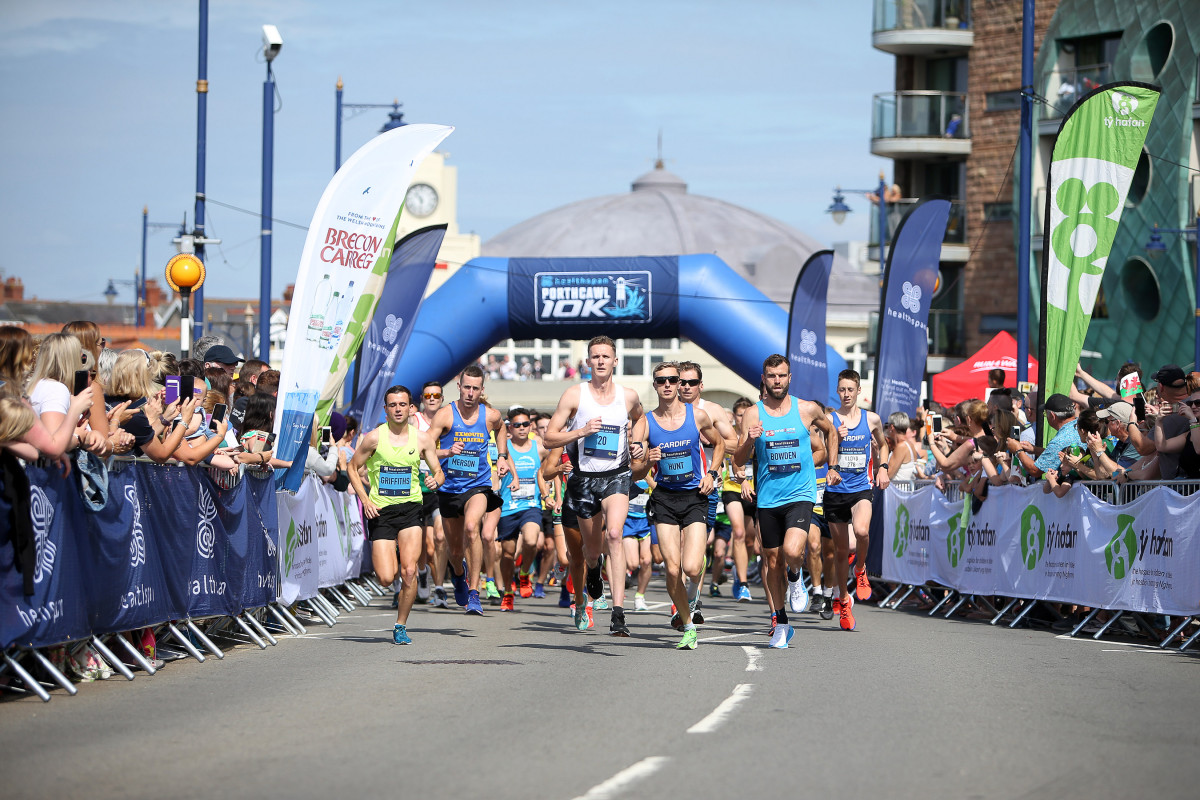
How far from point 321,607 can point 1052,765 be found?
9.48m

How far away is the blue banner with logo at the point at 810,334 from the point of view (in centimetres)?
2569

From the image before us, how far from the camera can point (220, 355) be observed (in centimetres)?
1492

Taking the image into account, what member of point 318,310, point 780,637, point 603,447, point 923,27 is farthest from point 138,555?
point 923,27

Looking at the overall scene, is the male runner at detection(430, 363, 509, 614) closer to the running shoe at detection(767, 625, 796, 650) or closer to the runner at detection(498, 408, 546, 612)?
the runner at detection(498, 408, 546, 612)

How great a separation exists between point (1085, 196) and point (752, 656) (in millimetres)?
7397

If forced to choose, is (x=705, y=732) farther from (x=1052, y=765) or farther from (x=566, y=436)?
(x=566, y=436)

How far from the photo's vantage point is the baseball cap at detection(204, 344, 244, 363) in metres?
14.8

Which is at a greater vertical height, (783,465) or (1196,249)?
(1196,249)

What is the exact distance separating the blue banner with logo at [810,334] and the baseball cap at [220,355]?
39.8 feet

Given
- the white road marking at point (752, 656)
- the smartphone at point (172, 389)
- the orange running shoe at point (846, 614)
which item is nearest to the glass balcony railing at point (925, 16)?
the orange running shoe at point (846, 614)

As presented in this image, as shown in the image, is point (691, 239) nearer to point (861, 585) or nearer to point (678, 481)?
point (861, 585)

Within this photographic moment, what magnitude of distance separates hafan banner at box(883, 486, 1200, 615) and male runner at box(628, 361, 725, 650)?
355 cm

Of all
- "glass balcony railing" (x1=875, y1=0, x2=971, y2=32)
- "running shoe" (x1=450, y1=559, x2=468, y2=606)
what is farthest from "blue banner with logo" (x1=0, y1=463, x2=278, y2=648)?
"glass balcony railing" (x1=875, y1=0, x2=971, y2=32)

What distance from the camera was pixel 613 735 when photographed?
7.54 metres
